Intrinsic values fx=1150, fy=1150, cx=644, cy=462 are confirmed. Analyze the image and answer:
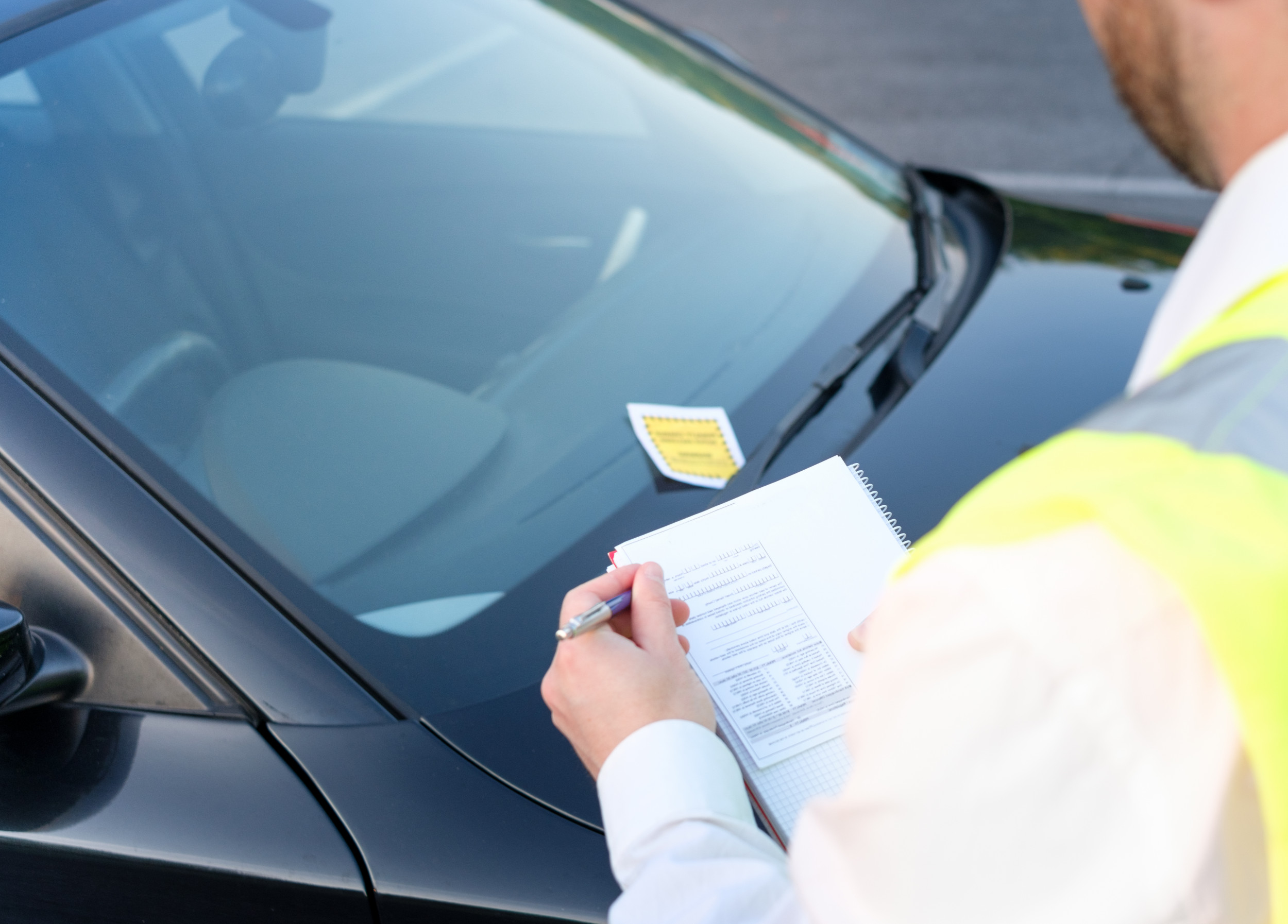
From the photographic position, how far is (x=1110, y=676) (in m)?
0.53

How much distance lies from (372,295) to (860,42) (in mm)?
5758

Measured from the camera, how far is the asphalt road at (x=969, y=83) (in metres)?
4.84

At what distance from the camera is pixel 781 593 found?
109cm

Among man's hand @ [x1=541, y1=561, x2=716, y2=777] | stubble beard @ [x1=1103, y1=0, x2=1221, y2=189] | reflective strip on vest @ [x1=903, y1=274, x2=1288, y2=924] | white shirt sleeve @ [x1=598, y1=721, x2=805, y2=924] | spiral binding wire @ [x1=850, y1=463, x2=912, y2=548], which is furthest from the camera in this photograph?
spiral binding wire @ [x1=850, y1=463, x2=912, y2=548]

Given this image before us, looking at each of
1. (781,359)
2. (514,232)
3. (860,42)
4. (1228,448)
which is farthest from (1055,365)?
(860,42)

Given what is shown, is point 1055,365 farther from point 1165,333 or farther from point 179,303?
point 179,303

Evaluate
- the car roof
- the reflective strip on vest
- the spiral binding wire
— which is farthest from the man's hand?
the car roof

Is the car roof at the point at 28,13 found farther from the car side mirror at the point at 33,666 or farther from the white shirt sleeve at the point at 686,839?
the white shirt sleeve at the point at 686,839

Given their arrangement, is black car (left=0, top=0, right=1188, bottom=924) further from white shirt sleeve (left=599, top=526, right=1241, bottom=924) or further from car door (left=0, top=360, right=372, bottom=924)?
white shirt sleeve (left=599, top=526, right=1241, bottom=924)

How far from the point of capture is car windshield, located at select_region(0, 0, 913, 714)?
4.26ft

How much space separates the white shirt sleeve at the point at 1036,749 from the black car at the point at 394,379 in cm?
51

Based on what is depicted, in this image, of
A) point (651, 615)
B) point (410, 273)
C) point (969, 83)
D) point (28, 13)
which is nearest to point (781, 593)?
point (651, 615)

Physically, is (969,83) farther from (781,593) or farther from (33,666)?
(33,666)

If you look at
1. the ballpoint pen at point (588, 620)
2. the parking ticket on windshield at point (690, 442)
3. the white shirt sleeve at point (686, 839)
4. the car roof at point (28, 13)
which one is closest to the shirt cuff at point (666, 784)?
the white shirt sleeve at point (686, 839)
